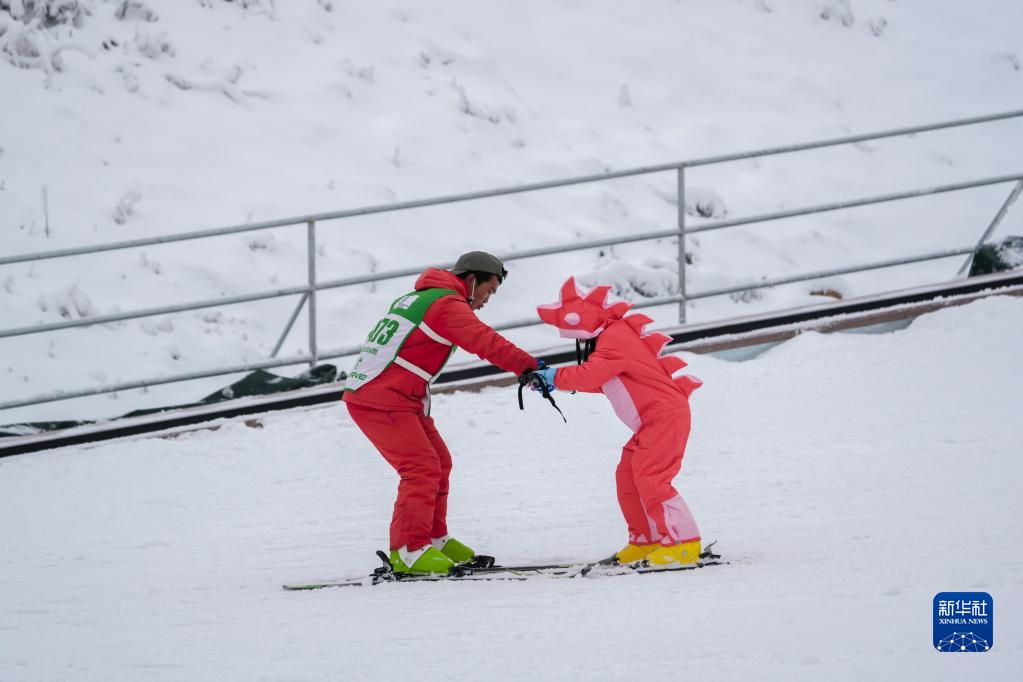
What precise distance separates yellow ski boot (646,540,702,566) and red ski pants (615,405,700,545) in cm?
3

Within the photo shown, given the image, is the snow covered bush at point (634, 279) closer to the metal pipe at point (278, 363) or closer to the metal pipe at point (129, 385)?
the metal pipe at point (278, 363)

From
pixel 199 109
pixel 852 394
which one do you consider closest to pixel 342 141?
pixel 199 109

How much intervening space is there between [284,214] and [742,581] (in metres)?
8.79

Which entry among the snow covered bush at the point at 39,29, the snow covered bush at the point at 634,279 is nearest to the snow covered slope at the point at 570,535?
the snow covered bush at the point at 634,279

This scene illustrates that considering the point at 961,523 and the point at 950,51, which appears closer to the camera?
the point at 961,523

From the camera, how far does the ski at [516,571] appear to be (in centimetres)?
567

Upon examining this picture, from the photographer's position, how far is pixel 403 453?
598 cm

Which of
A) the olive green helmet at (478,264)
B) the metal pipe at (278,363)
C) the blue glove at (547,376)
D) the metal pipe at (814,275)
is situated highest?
the metal pipe at (814,275)

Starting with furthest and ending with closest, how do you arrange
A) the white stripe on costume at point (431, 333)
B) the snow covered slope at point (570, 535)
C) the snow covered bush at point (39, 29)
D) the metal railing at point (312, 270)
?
the snow covered bush at point (39, 29)
the metal railing at point (312, 270)
the white stripe on costume at point (431, 333)
the snow covered slope at point (570, 535)

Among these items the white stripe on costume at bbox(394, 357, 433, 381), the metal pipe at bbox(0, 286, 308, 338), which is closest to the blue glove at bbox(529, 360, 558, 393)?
the white stripe on costume at bbox(394, 357, 433, 381)

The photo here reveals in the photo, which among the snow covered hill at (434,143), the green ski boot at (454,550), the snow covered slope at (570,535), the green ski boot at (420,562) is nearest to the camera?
the snow covered slope at (570,535)

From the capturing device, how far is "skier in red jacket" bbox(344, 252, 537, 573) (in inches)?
234

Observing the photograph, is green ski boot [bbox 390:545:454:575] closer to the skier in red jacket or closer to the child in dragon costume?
the skier in red jacket

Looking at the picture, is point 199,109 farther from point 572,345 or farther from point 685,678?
point 685,678
